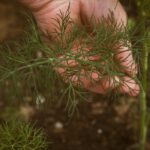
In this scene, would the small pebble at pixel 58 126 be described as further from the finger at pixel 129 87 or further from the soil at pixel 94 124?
the finger at pixel 129 87

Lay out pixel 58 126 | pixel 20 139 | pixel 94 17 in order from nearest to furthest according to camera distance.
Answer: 1. pixel 20 139
2. pixel 94 17
3. pixel 58 126

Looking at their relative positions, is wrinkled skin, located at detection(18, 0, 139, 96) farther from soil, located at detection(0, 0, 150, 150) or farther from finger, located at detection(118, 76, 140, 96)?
soil, located at detection(0, 0, 150, 150)

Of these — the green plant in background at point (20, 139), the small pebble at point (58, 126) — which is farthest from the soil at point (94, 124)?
the green plant in background at point (20, 139)

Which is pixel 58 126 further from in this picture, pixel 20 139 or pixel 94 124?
pixel 20 139

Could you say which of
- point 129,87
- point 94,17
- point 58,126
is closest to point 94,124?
point 58,126

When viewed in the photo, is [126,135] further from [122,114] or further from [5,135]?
[5,135]

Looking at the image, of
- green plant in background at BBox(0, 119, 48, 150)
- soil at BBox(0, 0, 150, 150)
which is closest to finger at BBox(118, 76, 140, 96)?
green plant in background at BBox(0, 119, 48, 150)

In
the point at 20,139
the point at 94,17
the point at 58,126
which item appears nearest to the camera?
the point at 20,139

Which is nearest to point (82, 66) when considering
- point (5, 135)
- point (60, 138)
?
point (5, 135)
